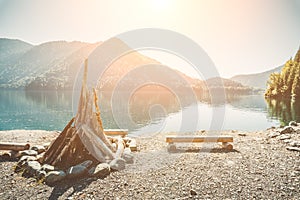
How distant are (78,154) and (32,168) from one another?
2.20 m

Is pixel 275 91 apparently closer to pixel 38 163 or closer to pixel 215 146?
pixel 215 146

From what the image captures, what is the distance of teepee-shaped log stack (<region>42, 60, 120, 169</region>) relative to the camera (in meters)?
10.3

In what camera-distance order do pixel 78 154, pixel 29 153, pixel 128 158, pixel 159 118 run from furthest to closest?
1. pixel 159 118
2. pixel 29 153
3. pixel 128 158
4. pixel 78 154

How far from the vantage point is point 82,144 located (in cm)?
1080

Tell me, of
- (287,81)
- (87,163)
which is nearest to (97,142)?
(87,163)

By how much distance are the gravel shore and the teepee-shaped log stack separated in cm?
151

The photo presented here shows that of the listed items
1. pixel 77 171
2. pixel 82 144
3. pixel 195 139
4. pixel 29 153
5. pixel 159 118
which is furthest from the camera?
pixel 159 118

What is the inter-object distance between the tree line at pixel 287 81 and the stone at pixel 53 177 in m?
83.1

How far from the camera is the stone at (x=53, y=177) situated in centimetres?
854

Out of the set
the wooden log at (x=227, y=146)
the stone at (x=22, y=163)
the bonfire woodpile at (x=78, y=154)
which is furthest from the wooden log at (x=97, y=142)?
the wooden log at (x=227, y=146)

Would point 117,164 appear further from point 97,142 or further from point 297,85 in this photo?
point 297,85

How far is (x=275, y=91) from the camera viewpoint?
92.3 meters

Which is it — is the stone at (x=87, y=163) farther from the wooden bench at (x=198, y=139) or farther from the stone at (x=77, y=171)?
the wooden bench at (x=198, y=139)

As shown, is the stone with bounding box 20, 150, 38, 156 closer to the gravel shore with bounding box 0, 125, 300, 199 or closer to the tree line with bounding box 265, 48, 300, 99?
the gravel shore with bounding box 0, 125, 300, 199
